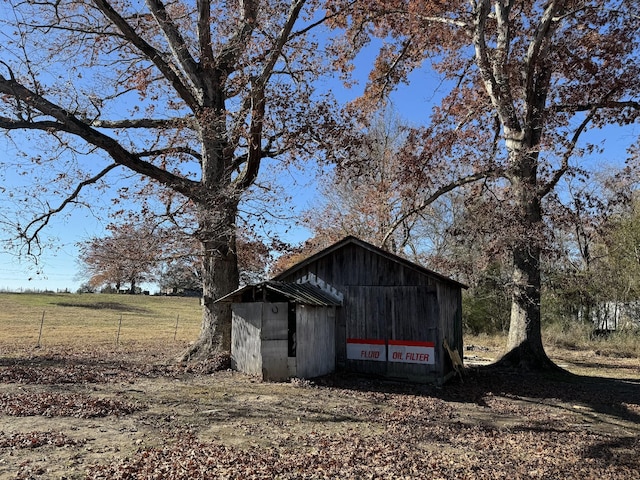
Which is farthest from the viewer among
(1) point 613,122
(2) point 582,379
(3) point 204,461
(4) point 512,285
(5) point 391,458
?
(1) point 613,122

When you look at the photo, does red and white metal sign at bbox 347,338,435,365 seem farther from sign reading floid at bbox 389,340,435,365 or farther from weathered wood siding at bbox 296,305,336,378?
weathered wood siding at bbox 296,305,336,378

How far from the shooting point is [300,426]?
8492 millimetres

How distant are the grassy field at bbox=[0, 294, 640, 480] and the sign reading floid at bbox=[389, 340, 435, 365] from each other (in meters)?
0.77

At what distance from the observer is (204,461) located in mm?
6301

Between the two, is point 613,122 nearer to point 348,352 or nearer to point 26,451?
point 348,352

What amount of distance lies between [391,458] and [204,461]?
2591mm

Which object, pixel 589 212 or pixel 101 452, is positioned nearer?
pixel 101 452

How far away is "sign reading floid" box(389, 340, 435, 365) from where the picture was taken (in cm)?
1329

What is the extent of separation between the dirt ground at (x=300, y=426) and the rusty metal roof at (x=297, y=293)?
6.96ft

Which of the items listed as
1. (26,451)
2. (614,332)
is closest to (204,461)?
(26,451)

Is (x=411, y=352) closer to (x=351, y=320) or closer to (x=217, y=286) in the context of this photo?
(x=351, y=320)

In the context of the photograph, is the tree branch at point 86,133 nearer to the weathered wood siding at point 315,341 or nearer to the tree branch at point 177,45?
the tree branch at point 177,45

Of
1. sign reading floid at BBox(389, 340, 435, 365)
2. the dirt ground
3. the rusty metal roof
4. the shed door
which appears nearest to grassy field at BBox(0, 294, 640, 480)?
the dirt ground

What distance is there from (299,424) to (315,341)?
491 cm
